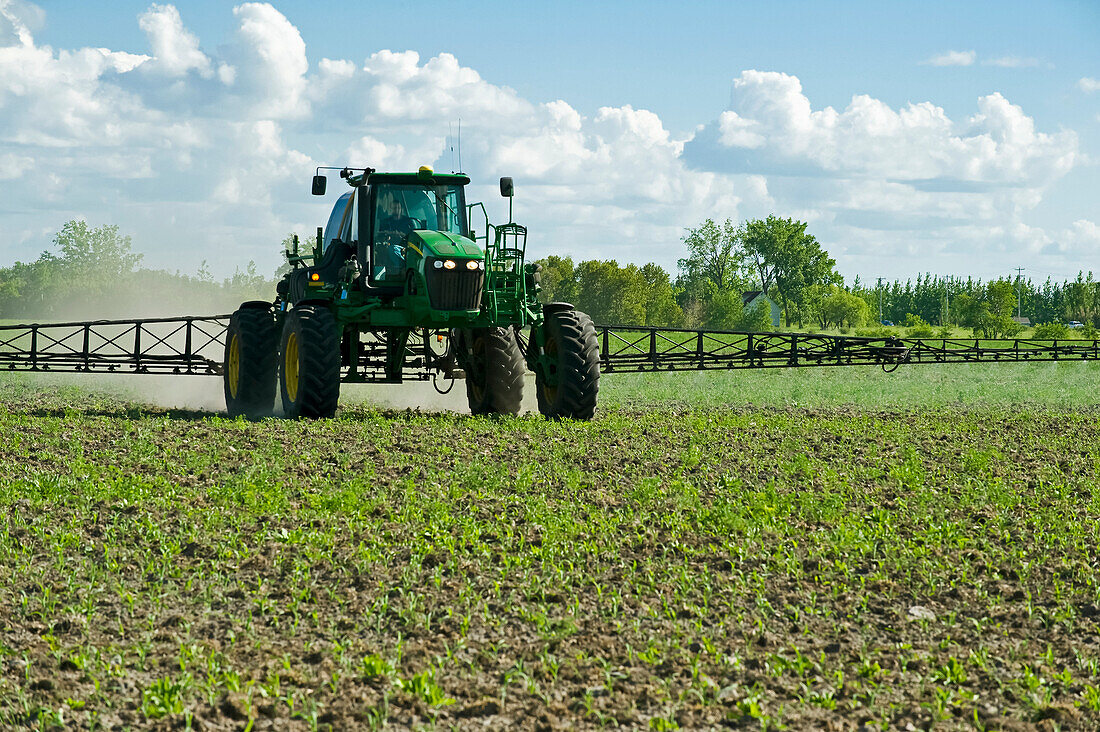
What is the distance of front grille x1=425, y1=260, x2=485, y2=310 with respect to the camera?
14.3 m

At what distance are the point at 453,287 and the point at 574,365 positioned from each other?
1.81 metres

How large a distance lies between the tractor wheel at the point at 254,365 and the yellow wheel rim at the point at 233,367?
1.4 inches

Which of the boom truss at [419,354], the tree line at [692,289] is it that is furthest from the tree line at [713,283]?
the boom truss at [419,354]

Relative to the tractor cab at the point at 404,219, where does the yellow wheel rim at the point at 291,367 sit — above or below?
below

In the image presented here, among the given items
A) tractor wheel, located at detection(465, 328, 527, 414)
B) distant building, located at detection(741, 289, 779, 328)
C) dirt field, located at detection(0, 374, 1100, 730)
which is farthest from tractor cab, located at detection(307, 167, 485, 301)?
distant building, located at detection(741, 289, 779, 328)

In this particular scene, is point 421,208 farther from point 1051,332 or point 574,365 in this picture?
point 1051,332

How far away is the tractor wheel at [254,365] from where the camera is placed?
1628 centimetres

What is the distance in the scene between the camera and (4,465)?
1069cm

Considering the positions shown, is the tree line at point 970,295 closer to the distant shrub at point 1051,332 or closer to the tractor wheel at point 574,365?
the distant shrub at point 1051,332

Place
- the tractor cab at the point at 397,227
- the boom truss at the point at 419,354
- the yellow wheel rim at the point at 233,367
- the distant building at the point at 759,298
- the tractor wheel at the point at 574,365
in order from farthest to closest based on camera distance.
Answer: the distant building at the point at 759,298, the yellow wheel rim at the point at 233,367, the boom truss at the point at 419,354, the tractor cab at the point at 397,227, the tractor wheel at the point at 574,365

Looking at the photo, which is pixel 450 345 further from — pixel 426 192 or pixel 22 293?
pixel 22 293

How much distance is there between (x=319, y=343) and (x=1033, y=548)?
8864mm


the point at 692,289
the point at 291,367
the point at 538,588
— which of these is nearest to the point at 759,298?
the point at 692,289

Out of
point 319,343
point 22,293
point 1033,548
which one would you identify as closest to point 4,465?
point 319,343
